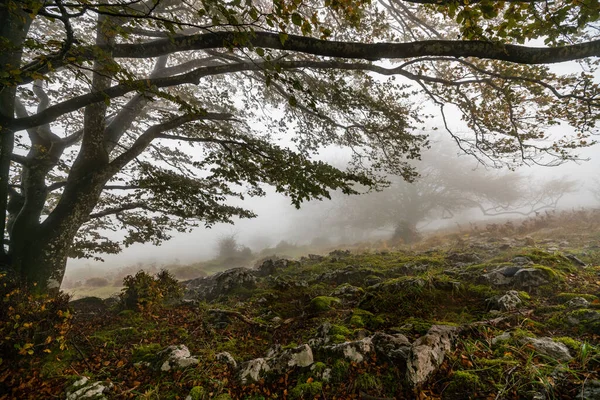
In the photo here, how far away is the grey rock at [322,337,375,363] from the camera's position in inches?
102

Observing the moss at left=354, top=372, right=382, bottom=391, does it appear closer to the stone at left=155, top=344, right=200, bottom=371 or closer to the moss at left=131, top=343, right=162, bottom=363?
the stone at left=155, top=344, right=200, bottom=371

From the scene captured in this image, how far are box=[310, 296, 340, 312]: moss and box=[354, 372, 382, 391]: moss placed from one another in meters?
1.68

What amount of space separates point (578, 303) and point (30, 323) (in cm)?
663

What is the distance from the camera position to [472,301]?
374cm

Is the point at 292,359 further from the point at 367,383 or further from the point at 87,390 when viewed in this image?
the point at 87,390

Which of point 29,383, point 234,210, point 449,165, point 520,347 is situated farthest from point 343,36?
point 449,165

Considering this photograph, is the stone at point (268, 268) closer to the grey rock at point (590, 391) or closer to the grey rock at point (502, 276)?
the grey rock at point (502, 276)

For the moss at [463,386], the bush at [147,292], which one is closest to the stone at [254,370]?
the moss at [463,386]

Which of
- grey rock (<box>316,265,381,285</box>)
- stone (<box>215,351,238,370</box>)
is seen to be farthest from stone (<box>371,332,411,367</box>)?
grey rock (<box>316,265,381,285</box>)

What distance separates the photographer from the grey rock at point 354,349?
2584 mm

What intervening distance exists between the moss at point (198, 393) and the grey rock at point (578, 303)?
15.0ft

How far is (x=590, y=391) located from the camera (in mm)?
1781

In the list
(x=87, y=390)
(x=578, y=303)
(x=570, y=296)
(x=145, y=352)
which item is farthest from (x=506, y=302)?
(x=87, y=390)

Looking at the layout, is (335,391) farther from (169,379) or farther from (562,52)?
(562,52)
